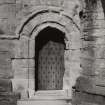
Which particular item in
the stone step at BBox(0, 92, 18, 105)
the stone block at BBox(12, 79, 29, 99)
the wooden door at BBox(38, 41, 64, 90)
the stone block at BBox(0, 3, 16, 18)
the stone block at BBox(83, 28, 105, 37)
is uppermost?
the stone block at BBox(0, 3, 16, 18)

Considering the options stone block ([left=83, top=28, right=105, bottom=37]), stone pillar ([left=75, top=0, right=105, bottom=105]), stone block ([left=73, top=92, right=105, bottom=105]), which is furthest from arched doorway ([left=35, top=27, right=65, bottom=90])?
stone block ([left=83, top=28, right=105, bottom=37])

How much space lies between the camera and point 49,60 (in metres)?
9.86

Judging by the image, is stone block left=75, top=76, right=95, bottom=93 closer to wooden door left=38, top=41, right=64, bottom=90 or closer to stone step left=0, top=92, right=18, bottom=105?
wooden door left=38, top=41, right=64, bottom=90

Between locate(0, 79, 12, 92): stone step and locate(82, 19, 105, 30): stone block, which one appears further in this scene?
locate(0, 79, 12, 92): stone step

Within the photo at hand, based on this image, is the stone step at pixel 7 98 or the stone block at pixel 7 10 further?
the stone block at pixel 7 10

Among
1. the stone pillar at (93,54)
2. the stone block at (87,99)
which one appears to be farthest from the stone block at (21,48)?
the stone block at (87,99)

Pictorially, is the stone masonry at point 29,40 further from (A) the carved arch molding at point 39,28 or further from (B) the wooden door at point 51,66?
(B) the wooden door at point 51,66

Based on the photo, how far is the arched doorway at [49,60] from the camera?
9.80m

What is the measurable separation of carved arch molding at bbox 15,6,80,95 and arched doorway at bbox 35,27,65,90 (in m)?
0.30

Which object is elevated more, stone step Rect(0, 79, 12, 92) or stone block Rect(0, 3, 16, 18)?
stone block Rect(0, 3, 16, 18)

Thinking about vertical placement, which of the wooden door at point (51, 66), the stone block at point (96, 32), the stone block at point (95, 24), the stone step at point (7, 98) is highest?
the stone block at point (95, 24)

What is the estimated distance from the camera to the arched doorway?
9.80 meters

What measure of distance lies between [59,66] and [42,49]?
2.28ft

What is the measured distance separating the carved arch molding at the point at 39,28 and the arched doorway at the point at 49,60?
0.98ft
